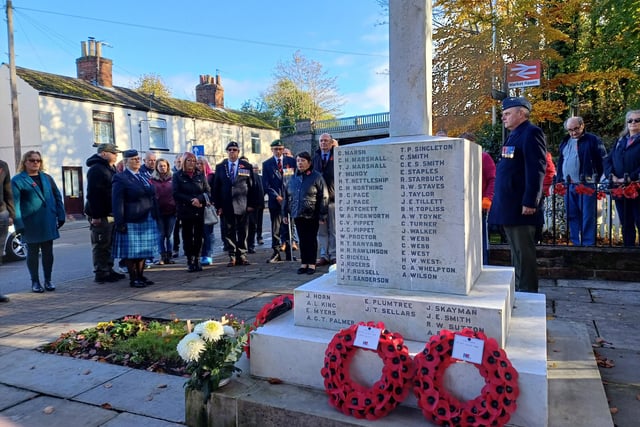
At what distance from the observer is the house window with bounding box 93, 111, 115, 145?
2425cm

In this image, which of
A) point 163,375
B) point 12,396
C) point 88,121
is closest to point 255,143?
point 88,121

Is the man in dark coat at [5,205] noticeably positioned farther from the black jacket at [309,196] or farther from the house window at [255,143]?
the house window at [255,143]

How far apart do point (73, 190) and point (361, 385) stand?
23.9 meters

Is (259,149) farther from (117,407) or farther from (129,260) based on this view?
(117,407)

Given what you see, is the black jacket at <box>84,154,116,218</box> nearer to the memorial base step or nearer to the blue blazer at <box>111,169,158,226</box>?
the blue blazer at <box>111,169,158,226</box>

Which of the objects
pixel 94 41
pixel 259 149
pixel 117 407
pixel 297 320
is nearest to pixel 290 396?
pixel 297 320

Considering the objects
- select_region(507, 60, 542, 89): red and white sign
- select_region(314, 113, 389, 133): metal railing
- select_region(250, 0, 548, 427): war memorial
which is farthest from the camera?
select_region(314, 113, 389, 133): metal railing

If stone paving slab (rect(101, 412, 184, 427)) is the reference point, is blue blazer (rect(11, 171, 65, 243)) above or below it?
above

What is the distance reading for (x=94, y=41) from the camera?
25.6 meters

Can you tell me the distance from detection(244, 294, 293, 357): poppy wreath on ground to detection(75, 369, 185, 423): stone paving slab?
23.8 inches

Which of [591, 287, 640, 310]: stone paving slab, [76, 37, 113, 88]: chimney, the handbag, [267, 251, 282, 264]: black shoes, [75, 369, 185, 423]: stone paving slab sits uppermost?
[76, 37, 113, 88]: chimney

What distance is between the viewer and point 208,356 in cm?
289

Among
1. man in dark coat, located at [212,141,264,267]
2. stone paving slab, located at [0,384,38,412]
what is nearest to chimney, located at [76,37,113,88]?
man in dark coat, located at [212,141,264,267]

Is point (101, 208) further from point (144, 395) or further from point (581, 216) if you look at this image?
point (581, 216)
